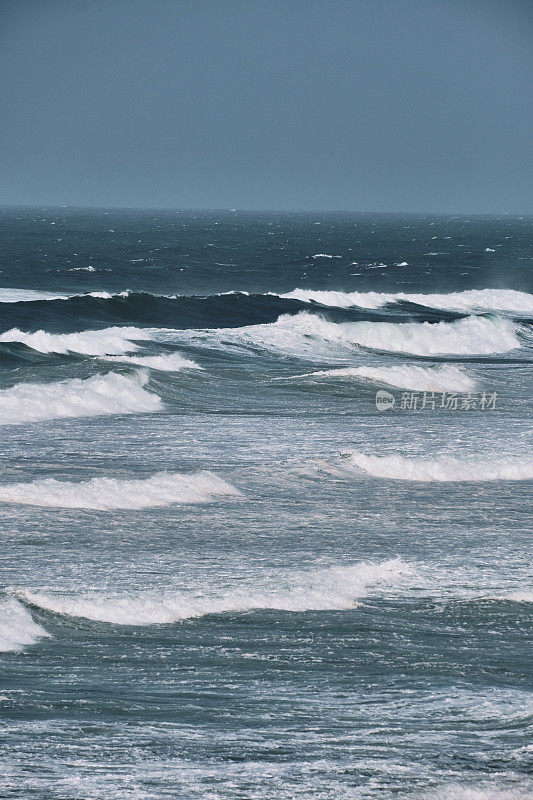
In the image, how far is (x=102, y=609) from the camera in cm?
1584

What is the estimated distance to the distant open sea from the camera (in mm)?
11516

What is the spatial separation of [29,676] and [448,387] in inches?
1064

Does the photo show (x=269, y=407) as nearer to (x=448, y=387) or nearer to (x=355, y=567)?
(x=448, y=387)

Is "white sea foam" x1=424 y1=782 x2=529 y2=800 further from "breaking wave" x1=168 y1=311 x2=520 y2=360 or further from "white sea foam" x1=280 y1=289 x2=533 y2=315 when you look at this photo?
"white sea foam" x1=280 y1=289 x2=533 y2=315

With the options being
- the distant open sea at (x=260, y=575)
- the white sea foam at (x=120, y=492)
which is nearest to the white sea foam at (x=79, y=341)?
the distant open sea at (x=260, y=575)

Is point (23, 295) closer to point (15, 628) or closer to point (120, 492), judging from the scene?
point (120, 492)

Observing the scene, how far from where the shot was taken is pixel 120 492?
22359 millimetres

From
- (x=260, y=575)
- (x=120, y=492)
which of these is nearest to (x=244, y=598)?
(x=260, y=575)

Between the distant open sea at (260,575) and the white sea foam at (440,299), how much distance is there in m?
26.3

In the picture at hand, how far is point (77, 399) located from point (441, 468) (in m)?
12.4

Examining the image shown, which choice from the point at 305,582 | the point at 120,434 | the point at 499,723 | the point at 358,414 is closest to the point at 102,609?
the point at 305,582

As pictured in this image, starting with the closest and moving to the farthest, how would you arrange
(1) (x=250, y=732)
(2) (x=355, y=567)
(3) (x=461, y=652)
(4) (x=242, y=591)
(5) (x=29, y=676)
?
(1) (x=250, y=732)
(5) (x=29, y=676)
(3) (x=461, y=652)
(4) (x=242, y=591)
(2) (x=355, y=567)

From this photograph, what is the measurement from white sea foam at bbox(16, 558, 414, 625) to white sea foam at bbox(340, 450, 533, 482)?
7.47 metres

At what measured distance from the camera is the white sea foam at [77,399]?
31.6 meters
